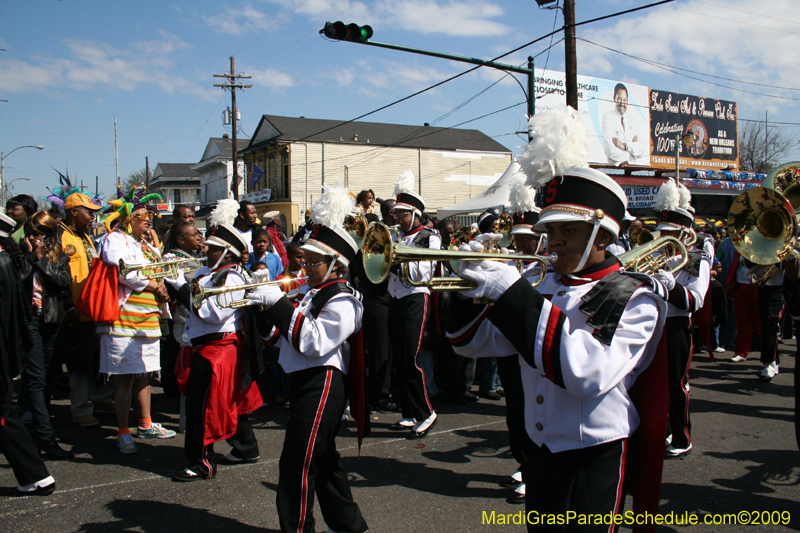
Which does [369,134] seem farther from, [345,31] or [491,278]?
[491,278]

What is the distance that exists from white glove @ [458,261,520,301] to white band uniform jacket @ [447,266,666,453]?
31 millimetres

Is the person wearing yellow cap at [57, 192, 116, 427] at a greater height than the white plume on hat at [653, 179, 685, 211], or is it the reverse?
the white plume on hat at [653, 179, 685, 211]

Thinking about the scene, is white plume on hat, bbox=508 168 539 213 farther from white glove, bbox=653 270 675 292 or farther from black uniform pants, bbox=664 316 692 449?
black uniform pants, bbox=664 316 692 449

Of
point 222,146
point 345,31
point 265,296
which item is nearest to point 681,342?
point 265,296

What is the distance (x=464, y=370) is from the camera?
22.7ft

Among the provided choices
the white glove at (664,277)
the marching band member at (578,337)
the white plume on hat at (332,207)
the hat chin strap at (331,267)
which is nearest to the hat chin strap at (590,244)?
the marching band member at (578,337)

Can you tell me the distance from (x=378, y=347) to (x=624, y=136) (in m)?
22.8

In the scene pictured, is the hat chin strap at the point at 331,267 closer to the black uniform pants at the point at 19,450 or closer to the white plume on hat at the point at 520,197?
the white plume on hat at the point at 520,197

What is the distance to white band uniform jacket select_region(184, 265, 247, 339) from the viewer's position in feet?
14.7

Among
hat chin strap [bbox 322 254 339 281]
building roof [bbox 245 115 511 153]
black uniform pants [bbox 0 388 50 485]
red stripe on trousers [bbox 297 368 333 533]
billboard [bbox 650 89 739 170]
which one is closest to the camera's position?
red stripe on trousers [bbox 297 368 333 533]

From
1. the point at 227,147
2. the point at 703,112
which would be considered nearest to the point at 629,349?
the point at 703,112

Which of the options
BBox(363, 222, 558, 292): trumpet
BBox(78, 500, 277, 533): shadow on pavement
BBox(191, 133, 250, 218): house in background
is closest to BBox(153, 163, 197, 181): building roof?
BBox(191, 133, 250, 218): house in background

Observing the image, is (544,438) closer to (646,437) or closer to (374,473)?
(646,437)

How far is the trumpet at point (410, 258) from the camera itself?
202cm
